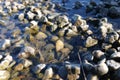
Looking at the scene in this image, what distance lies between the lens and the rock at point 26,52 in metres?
6.88

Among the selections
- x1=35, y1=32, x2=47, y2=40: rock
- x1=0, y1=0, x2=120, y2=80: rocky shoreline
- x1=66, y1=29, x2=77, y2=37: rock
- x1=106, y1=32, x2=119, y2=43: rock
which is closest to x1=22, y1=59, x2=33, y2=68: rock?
x1=0, y1=0, x2=120, y2=80: rocky shoreline

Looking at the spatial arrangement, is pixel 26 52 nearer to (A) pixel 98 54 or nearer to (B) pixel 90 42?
(B) pixel 90 42

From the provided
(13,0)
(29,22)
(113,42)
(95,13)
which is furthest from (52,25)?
(13,0)

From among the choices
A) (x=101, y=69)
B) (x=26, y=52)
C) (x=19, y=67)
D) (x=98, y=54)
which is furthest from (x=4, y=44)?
(x=101, y=69)

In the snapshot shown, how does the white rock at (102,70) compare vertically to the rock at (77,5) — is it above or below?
below

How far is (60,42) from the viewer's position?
24.2 feet

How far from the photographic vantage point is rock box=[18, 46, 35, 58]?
6.88 metres

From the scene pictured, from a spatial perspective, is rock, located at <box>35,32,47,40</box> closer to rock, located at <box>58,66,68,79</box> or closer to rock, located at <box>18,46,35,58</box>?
rock, located at <box>18,46,35,58</box>

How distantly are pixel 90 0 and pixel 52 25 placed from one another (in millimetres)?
2830

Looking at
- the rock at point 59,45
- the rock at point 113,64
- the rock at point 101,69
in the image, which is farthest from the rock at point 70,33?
the rock at point 101,69

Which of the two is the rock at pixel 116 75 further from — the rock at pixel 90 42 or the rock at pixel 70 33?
the rock at pixel 70 33

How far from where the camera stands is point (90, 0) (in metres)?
10.5

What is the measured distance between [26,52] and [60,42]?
1.07 m

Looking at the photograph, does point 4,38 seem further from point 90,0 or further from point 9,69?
point 90,0
